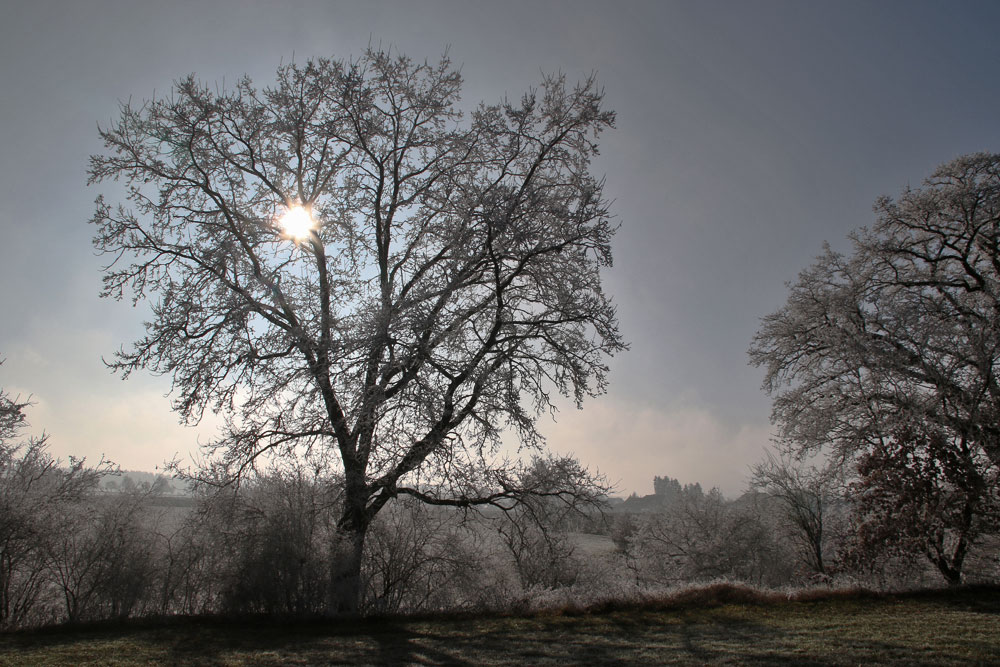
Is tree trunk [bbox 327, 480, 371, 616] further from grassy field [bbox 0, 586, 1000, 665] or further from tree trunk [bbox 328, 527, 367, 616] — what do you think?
grassy field [bbox 0, 586, 1000, 665]

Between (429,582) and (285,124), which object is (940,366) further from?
(285,124)

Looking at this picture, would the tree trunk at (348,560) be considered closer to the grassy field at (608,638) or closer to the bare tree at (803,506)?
the grassy field at (608,638)

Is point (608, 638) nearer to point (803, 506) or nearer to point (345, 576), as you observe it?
point (345, 576)

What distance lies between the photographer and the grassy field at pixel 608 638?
19.1 ft

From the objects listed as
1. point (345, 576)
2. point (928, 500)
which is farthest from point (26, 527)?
point (928, 500)

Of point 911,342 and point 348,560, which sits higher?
point 911,342

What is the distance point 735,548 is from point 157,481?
2761 centimetres

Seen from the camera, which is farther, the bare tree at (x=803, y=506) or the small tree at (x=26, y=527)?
the bare tree at (x=803, y=506)

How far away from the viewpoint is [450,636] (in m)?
7.56

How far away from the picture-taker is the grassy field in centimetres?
581

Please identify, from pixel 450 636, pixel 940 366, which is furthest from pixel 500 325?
pixel 940 366

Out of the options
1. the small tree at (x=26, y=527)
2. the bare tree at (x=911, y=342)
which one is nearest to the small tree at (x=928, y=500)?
the bare tree at (x=911, y=342)

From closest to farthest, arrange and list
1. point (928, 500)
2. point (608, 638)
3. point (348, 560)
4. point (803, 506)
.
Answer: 1. point (608, 638)
2. point (348, 560)
3. point (928, 500)
4. point (803, 506)

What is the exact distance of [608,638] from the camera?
711 cm
